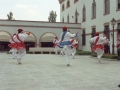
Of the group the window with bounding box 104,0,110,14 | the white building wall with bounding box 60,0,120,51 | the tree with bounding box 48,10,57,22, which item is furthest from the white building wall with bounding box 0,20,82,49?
the tree with bounding box 48,10,57,22

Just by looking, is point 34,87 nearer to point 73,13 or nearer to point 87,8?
point 87,8

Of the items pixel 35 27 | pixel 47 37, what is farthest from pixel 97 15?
pixel 35 27

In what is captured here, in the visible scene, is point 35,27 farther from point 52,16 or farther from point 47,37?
point 52,16

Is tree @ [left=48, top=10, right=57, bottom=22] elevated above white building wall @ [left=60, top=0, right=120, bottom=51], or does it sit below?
above

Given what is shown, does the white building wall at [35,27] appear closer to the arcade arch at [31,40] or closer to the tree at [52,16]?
the arcade arch at [31,40]

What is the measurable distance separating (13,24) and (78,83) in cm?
2664

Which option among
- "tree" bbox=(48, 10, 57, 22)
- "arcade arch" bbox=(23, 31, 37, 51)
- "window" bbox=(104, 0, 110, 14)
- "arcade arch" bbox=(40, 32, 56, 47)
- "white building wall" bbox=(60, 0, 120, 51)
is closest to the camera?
"white building wall" bbox=(60, 0, 120, 51)

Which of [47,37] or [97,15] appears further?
[47,37]

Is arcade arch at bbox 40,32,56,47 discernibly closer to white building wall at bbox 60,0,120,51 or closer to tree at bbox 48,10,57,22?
white building wall at bbox 60,0,120,51

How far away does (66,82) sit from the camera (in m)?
7.21

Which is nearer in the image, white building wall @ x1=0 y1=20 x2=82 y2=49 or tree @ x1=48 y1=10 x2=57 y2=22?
white building wall @ x1=0 y1=20 x2=82 y2=49

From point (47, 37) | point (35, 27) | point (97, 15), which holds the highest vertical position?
point (97, 15)

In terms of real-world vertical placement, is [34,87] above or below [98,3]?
below

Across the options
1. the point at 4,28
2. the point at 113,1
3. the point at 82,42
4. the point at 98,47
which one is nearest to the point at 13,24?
the point at 4,28
